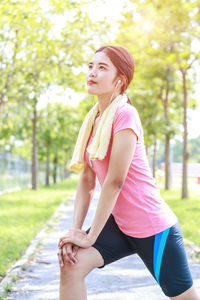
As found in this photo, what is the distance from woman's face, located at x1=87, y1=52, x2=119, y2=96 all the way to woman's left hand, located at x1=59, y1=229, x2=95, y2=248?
2.44 feet

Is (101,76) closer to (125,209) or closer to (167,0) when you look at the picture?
Answer: (125,209)

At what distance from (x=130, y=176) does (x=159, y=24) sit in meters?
15.4

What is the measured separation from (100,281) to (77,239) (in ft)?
Answer: 10.7

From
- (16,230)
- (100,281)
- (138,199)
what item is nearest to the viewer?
(138,199)

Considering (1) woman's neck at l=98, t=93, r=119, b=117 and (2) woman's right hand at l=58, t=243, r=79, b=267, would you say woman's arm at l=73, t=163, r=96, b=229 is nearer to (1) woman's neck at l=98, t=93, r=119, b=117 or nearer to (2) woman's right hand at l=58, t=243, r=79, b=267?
(2) woman's right hand at l=58, t=243, r=79, b=267

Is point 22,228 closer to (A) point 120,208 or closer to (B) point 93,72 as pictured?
(A) point 120,208

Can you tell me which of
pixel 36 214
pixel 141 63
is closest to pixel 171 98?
pixel 141 63

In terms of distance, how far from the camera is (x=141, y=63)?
20.7 meters

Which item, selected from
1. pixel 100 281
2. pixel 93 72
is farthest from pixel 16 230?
pixel 93 72

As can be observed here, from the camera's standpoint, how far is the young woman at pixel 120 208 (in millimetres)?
2326

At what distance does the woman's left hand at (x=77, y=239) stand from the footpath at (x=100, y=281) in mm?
2524

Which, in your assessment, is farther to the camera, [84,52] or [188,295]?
[84,52]

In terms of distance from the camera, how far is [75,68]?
51.6ft

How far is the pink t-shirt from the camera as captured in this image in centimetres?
240
